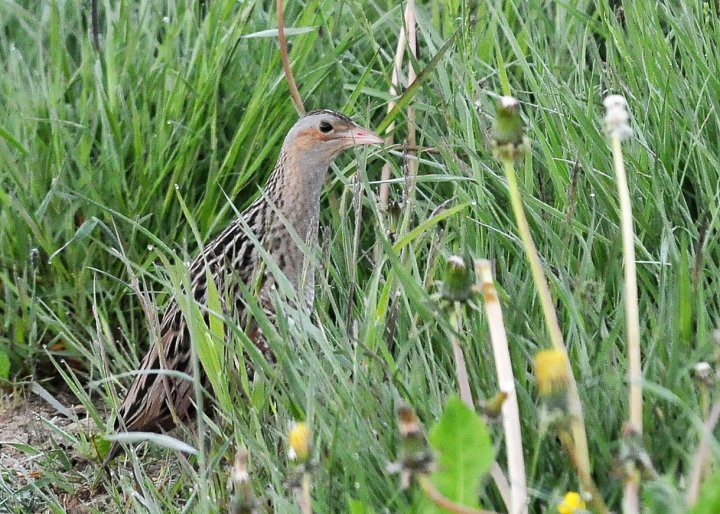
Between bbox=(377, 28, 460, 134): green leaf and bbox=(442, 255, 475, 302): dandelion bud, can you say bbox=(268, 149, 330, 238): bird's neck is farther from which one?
bbox=(442, 255, 475, 302): dandelion bud

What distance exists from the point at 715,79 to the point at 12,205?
2.00m

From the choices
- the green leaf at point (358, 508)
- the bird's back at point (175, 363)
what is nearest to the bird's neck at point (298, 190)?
the bird's back at point (175, 363)

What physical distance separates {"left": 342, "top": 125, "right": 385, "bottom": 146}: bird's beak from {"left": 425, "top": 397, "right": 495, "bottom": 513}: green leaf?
1.74m

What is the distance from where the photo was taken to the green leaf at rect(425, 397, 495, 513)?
6.26 feet

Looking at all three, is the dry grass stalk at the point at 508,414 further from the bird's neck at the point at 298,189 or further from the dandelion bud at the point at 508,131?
the bird's neck at the point at 298,189

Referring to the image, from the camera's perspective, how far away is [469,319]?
2471 mm

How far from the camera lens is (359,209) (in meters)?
2.71

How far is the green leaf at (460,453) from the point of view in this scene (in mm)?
1907

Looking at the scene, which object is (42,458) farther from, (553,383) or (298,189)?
(553,383)

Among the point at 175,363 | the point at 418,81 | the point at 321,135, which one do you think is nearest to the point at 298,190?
the point at 321,135

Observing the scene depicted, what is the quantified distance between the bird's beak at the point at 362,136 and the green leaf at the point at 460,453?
1.74 metres

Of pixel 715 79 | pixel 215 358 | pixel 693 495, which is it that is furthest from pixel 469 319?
pixel 715 79

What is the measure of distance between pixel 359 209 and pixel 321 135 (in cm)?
104

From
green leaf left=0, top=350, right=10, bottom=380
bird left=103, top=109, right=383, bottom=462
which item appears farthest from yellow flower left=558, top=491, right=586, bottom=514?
green leaf left=0, top=350, right=10, bottom=380
